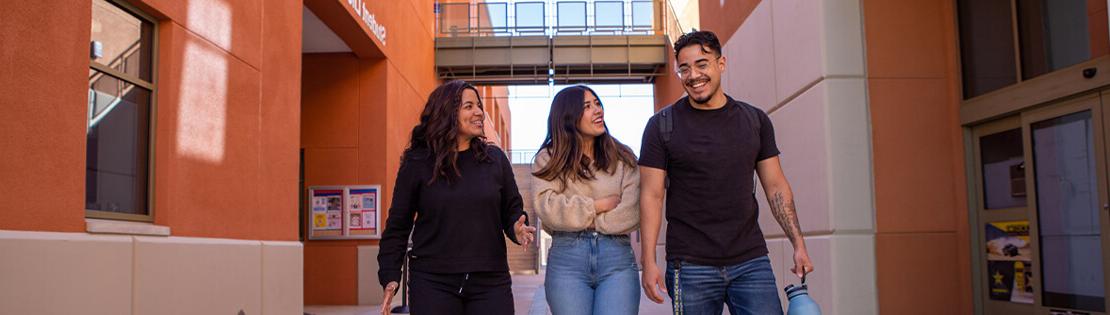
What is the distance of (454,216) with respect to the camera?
398 centimetres

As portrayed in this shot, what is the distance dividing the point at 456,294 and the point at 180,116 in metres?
4.32

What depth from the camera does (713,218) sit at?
3.89 meters

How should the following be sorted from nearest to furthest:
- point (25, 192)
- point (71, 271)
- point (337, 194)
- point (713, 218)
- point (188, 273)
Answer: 1. point (713, 218)
2. point (25, 192)
3. point (71, 271)
4. point (188, 273)
5. point (337, 194)

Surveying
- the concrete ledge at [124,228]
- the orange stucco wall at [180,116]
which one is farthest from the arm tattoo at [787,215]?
the concrete ledge at [124,228]

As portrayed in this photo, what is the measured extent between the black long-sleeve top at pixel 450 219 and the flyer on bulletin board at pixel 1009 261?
420cm

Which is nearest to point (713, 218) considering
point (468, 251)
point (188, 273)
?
point (468, 251)

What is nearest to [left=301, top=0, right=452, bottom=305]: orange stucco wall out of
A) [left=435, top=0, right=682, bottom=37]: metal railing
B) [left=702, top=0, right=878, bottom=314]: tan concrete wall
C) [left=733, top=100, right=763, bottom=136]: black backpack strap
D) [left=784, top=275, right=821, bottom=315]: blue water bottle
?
[left=435, top=0, right=682, bottom=37]: metal railing

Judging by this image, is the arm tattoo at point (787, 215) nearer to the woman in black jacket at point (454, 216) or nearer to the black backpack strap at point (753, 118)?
the black backpack strap at point (753, 118)

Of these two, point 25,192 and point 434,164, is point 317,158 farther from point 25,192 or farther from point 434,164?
point 434,164

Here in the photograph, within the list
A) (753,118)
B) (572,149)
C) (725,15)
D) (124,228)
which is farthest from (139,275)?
(725,15)

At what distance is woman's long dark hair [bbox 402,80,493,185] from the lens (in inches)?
160

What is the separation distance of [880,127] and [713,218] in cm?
419

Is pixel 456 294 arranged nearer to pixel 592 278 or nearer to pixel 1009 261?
pixel 592 278

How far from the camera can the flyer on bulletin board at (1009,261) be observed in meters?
6.66
